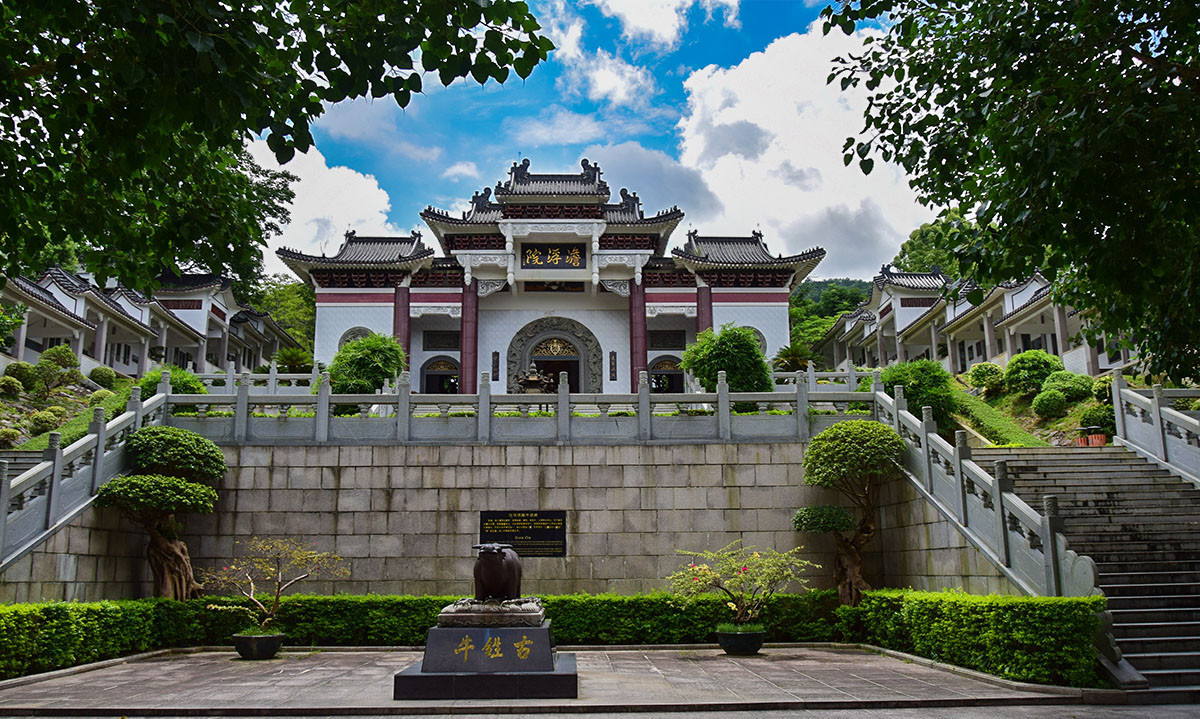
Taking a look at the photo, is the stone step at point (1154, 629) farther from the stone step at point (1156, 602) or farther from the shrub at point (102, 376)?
the shrub at point (102, 376)

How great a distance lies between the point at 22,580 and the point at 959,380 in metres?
29.6

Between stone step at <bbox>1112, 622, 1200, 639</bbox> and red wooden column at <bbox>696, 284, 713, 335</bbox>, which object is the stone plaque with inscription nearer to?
stone step at <bbox>1112, 622, 1200, 639</bbox>

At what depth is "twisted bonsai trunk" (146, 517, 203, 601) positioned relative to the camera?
1344cm

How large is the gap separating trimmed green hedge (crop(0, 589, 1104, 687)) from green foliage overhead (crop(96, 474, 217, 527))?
4.27ft

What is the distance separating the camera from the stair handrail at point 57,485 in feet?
37.6

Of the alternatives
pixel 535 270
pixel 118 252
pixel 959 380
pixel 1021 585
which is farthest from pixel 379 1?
pixel 959 380

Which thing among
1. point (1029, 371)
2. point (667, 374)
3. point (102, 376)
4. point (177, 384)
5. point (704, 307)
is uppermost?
point (704, 307)

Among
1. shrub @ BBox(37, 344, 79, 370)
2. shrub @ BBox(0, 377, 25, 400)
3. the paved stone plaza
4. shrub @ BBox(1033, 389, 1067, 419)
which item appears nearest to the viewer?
the paved stone plaza

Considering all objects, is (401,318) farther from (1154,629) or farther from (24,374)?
(1154,629)

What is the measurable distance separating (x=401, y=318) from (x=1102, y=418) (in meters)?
20.8

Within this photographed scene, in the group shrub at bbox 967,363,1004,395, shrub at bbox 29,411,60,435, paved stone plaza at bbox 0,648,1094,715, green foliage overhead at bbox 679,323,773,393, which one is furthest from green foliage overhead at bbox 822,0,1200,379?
shrub at bbox 29,411,60,435

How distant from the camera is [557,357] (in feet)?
101

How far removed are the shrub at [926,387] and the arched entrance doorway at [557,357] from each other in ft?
42.7

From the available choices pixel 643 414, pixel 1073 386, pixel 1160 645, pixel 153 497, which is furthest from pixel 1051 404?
pixel 153 497
